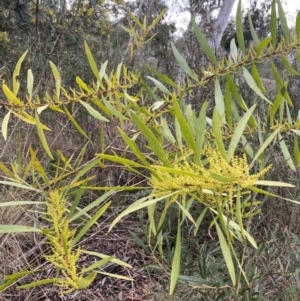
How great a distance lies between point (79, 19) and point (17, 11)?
57cm

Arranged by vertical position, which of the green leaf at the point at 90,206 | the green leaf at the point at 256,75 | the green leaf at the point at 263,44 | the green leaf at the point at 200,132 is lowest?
the green leaf at the point at 90,206

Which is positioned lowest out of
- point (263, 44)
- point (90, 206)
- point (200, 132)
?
point (90, 206)

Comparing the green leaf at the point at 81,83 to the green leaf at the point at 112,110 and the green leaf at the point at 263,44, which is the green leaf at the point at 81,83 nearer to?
the green leaf at the point at 112,110

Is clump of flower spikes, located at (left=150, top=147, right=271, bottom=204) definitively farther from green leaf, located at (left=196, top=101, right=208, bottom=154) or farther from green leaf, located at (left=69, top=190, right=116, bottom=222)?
green leaf, located at (left=69, top=190, right=116, bottom=222)

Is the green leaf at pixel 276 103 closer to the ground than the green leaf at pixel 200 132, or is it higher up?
higher up

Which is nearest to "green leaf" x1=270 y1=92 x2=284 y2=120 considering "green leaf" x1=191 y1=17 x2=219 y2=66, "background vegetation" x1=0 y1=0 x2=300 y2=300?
"background vegetation" x1=0 y1=0 x2=300 y2=300

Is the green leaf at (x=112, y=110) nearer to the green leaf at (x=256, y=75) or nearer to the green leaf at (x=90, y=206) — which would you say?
the green leaf at (x=90, y=206)

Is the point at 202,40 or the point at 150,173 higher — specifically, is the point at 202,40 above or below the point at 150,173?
above

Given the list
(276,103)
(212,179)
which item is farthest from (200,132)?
(276,103)

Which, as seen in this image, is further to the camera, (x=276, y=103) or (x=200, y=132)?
(x=276, y=103)

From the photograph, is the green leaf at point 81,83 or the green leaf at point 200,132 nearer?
the green leaf at point 200,132

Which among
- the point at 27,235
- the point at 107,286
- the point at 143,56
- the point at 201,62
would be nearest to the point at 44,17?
the point at 143,56

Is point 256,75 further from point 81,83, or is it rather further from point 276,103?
point 81,83

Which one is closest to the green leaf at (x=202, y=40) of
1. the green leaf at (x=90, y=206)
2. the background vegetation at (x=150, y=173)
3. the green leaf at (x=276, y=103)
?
the background vegetation at (x=150, y=173)
